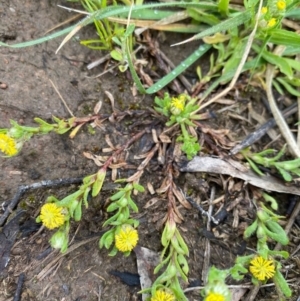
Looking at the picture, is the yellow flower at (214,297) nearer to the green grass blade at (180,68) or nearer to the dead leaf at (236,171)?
the dead leaf at (236,171)

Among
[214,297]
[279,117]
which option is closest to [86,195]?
[214,297]

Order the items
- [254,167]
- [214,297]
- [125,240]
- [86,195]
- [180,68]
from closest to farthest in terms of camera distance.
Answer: [214,297] < [125,240] < [86,195] < [254,167] < [180,68]

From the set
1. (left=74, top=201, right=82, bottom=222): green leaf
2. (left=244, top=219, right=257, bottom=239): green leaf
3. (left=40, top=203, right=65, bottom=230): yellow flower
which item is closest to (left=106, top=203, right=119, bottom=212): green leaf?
(left=74, top=201, right=82, bottom=222): green leaf

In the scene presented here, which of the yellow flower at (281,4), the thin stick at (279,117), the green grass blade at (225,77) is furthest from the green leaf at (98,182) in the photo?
the yellow flower at (281,4)

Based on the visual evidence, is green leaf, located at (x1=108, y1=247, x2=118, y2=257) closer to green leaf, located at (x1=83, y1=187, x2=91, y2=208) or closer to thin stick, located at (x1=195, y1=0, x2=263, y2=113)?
green leaf, located at (x1=83, y1=187, x2=91, y2=208)

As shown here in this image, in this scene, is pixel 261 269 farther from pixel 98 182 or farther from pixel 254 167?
pixel 98 182

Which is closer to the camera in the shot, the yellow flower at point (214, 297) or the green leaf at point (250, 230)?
the yellow flower at point (214, 297)

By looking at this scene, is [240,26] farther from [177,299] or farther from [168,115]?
[177,299]
